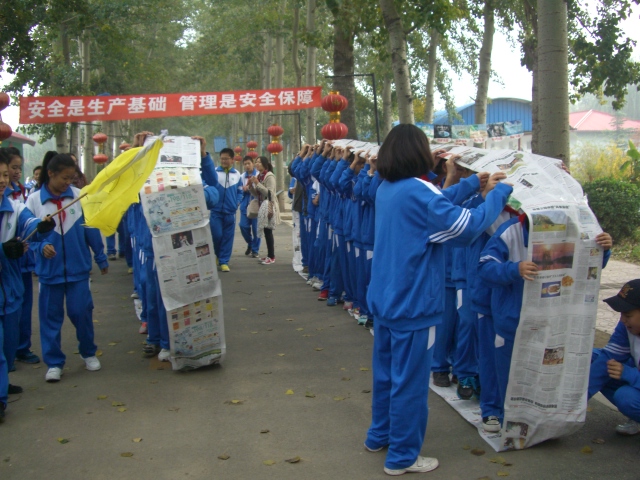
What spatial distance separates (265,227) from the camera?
13.7m

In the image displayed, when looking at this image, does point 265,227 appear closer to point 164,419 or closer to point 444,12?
point 444,12

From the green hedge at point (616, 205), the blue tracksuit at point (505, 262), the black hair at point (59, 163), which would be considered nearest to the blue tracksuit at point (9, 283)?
the black hair at point (59, 163)

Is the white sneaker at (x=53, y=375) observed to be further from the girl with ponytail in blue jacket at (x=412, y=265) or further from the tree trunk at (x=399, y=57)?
the tree trunk at (x=399, y=57)

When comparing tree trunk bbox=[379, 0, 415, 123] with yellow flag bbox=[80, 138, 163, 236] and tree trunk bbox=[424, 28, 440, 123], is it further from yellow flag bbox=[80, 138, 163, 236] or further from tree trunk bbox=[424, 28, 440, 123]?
tree trunk bbox=[424, 28, 440, 123]

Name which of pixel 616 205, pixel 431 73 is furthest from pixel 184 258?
pixel 431 73

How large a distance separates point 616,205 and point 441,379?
8594mm

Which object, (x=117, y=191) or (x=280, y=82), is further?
(x=280, y=82)

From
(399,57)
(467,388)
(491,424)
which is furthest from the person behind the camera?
(399,57)

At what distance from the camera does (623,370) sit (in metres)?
4.76

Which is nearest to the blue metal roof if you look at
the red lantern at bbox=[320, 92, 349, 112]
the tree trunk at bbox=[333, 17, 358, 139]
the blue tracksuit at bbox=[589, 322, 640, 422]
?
the tree trunk at bbox=[333, 17, 358, 139]

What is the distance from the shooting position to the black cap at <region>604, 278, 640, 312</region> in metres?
4.59

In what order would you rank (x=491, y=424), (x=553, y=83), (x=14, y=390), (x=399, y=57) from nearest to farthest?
(x=491, y=424), (x=14, y=390), (x=553, y=83), (x=399, y=57)

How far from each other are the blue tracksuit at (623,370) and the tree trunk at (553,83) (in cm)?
253

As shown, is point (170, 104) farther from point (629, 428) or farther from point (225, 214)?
point (629, 428)
